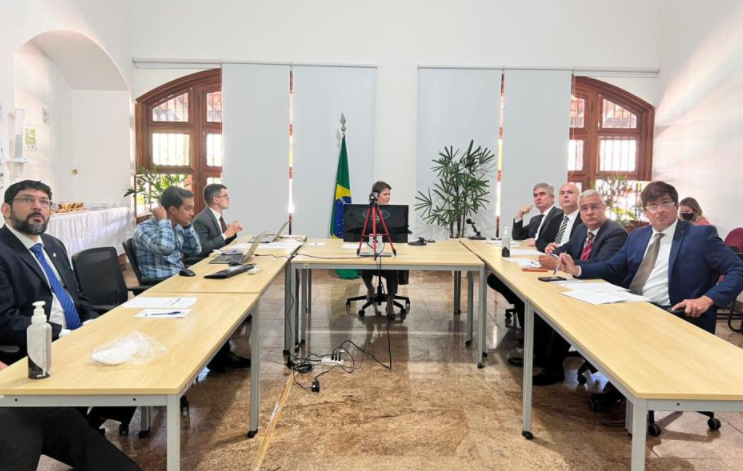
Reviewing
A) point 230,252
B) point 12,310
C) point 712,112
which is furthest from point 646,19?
point 12,310

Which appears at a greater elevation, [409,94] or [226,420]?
[409,94]

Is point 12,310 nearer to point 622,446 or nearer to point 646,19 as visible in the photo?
point 622,446

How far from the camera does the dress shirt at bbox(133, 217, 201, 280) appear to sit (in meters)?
3.91

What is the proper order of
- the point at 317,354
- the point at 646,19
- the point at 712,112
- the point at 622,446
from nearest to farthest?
the point at 622,446, the point at 317,354, the point at 712,112, the point at 646,19

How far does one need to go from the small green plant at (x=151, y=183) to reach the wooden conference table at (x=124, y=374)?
5.77 metres

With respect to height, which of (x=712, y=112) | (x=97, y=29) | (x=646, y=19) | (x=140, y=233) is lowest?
(x=140, y=233)

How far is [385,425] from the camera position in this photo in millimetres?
3160

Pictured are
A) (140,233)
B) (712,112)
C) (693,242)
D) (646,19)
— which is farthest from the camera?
(646,19)

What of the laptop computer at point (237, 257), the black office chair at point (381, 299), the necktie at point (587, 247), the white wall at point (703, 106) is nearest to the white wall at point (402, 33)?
the white wall at point (703, 106)

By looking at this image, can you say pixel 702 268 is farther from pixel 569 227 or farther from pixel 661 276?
pixel 569 227

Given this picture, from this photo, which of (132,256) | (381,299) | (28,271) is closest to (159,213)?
(132,256)

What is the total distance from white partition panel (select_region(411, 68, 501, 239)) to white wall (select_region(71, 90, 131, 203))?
13.6ft

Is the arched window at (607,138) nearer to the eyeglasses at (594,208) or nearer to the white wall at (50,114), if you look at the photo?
the eyeglasses at (594,208)

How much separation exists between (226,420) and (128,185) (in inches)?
229
